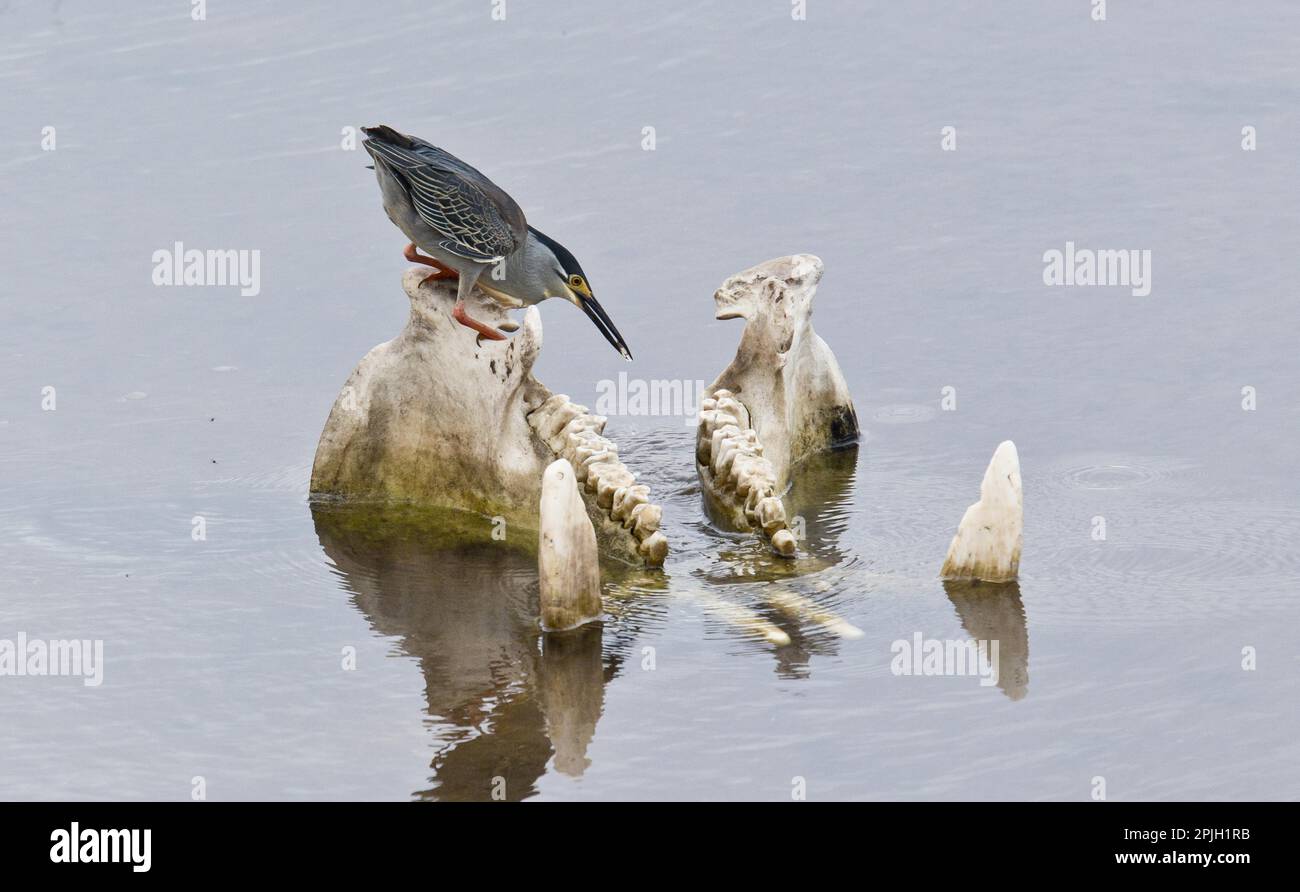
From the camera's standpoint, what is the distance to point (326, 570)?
17.7 metres

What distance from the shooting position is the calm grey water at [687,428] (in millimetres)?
14547

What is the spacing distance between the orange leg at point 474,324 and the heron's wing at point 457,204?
55cm

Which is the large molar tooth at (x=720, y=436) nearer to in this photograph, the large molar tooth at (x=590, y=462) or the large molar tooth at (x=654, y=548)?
the large molar tooth at (x=590, y=462)

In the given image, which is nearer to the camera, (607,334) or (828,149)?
(607,334)

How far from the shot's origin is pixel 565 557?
15.5 m

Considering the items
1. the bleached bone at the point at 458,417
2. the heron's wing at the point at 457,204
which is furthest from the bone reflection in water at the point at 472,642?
the heron's wing at the point at 457,204

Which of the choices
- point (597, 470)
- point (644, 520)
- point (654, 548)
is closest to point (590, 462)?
point (597, 470)

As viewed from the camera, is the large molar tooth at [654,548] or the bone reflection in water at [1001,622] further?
the large molar tooth at [654,548]

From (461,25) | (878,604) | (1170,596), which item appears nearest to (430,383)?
(878,604)

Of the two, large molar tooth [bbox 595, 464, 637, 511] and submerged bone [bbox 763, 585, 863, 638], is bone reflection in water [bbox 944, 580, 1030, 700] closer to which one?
submerged bone [bbox 763, 585, 863, 638]

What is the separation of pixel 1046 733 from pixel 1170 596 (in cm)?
261

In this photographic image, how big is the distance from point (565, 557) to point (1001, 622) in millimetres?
3302

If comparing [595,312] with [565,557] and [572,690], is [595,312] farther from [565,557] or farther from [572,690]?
[572,690]

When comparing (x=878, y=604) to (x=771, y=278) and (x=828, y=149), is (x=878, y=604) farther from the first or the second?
(x=828, y=149)
